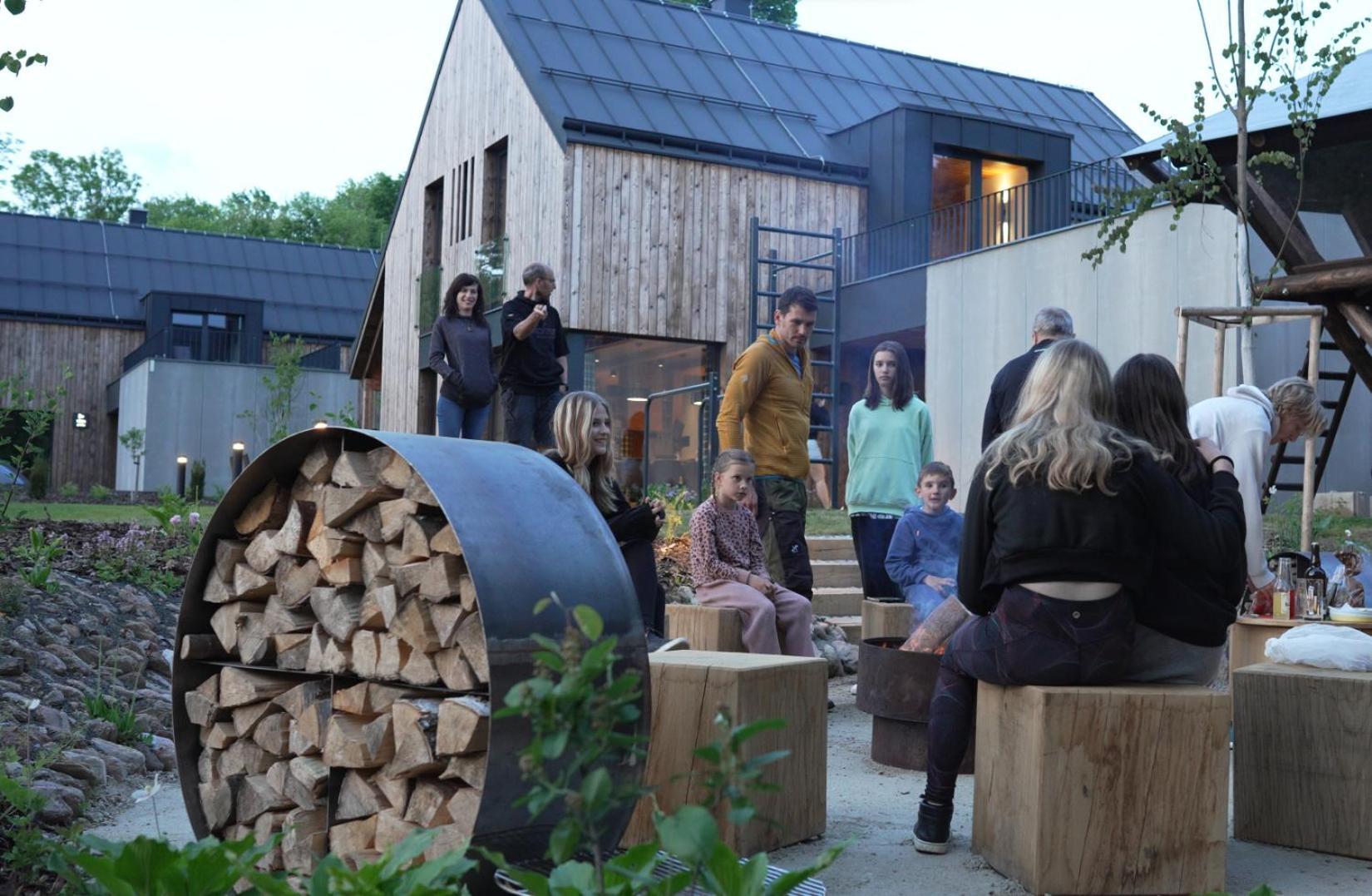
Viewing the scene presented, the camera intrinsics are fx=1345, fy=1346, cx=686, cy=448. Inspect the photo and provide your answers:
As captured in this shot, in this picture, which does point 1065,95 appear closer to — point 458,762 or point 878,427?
point 878,427

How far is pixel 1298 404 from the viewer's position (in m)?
5.58

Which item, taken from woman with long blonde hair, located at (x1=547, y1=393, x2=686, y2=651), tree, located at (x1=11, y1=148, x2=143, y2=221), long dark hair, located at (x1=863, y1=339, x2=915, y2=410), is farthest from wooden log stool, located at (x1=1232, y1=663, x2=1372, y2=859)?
tree, located at (x1=11, y1=148, x2=143, y2=221)

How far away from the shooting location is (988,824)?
3.75 meters

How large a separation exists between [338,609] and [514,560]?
0.65 meters

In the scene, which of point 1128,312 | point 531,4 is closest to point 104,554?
point 1128,312

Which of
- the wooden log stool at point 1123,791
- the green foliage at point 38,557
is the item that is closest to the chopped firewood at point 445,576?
the wooden log stool at point 1123,791

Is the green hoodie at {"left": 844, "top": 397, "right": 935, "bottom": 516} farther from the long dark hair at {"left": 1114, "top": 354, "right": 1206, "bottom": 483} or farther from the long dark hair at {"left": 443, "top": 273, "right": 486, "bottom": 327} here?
the long dark hair at {"left": 1114, "top": 354, "right": 1206, "bottom": 483}

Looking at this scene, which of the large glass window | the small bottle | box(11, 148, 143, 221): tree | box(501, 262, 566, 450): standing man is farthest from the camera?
box(11, 148, 143, 221): tree

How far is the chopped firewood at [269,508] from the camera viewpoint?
3865 mm

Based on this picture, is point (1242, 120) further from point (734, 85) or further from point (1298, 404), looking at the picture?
point (734, 85)

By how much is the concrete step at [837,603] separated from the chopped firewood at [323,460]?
18.4ft

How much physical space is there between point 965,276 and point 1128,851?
1138 cm

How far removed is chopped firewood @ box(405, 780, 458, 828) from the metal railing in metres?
11.4

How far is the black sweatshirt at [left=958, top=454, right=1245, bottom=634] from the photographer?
3.55 meters
